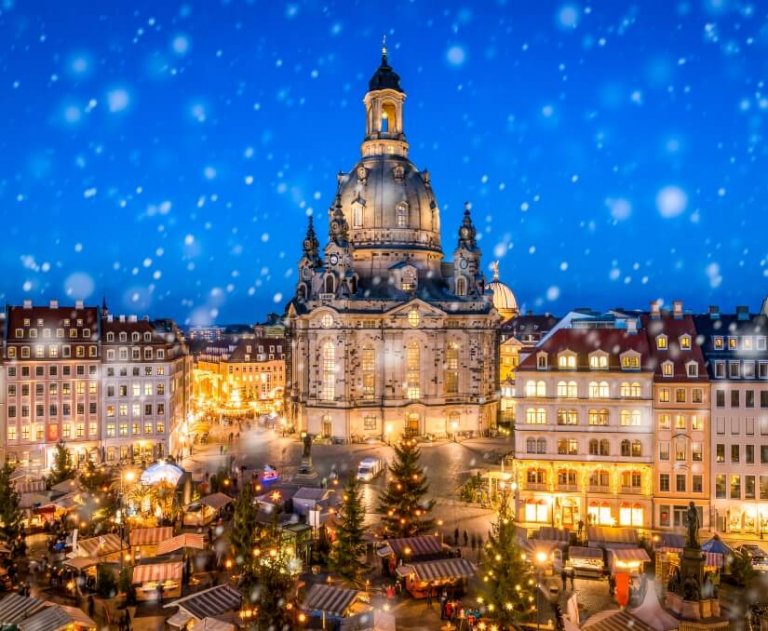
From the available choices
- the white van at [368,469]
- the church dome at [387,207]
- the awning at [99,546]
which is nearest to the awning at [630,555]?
the awning at [99,546]

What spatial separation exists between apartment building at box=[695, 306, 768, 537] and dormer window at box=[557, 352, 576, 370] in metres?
Result: 8.44

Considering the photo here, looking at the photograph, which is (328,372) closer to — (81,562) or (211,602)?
(81,562)

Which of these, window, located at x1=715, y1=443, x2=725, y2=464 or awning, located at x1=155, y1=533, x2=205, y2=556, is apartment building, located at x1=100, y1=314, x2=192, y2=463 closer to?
awning, located at x1=155, y1=533, x2=205, y2=556

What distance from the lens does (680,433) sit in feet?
164

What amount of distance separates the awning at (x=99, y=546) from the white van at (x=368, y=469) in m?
25.6

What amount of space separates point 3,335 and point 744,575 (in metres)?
62.6

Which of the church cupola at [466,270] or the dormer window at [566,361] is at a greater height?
the church cupola at [466,270]

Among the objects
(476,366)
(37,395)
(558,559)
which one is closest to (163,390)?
(37,395)

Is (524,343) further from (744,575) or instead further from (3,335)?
(744,575)

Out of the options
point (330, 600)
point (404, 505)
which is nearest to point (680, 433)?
point (404, 505)

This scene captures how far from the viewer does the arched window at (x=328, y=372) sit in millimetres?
88812

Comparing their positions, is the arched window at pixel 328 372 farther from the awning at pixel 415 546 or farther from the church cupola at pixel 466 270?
the awning at pixel 415 546

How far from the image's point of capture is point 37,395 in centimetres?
7125

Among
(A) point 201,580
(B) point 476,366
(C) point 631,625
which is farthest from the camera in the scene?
(B) point 476,366
